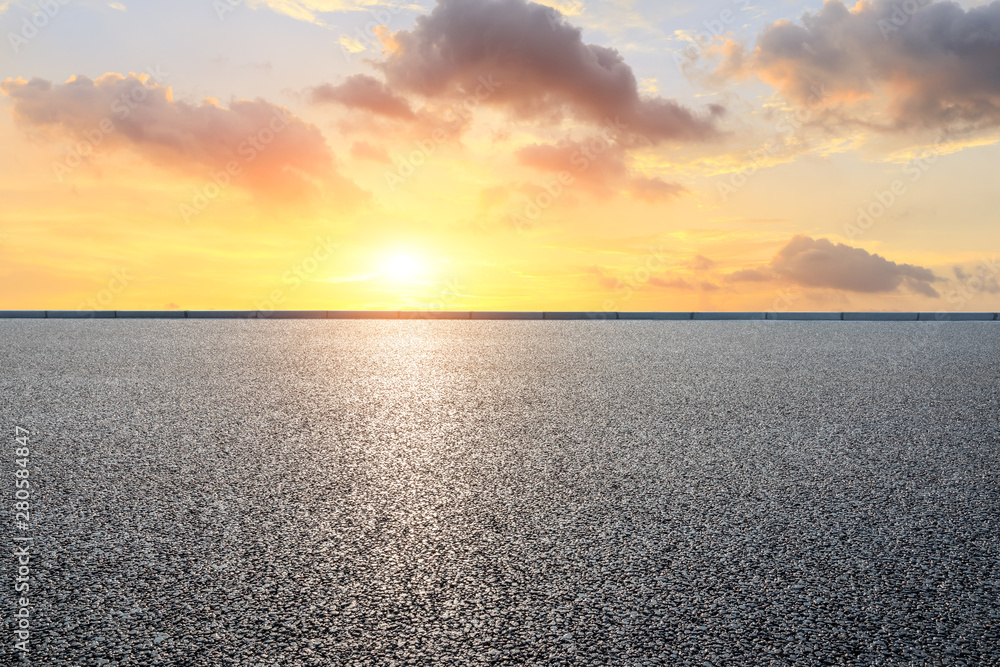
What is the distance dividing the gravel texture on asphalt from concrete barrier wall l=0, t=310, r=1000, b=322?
12801 mm

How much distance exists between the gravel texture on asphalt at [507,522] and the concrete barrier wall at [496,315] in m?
12.8

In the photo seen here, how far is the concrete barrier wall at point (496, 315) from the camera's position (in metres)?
21.6

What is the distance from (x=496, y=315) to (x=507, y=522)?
722 inches

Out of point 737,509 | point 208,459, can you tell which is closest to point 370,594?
point 737,509

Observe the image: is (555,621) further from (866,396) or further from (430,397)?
(866,396)

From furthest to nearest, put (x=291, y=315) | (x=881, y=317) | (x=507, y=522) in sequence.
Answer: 1. (x=881, y=317)
2. (x=291, y=315)
3. (x=507, y=522)

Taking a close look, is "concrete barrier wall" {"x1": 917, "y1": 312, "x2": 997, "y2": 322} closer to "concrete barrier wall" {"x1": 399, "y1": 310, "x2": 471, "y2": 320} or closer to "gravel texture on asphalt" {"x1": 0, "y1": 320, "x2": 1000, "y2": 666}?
"concrete barrier wall" {"x1": 399, "y1": 310, "x2": 471, "y2": 320}

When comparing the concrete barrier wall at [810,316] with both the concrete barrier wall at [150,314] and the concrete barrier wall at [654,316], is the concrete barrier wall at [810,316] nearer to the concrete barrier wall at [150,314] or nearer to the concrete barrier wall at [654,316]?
the concrete barrier wall at [654,316]

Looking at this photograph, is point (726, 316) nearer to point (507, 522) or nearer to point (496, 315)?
point (496, 315)

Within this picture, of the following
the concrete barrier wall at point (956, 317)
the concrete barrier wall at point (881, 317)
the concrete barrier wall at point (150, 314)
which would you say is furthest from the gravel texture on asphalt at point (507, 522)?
the concrete barrier wall at point (956, 317)

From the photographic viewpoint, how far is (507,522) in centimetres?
401

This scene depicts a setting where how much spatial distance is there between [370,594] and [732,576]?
1.53 metres

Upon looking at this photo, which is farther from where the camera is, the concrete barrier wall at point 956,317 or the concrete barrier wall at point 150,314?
the concrete barrier wall at point 956,317

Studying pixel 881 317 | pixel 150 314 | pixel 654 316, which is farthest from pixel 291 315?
pixel 881 317
